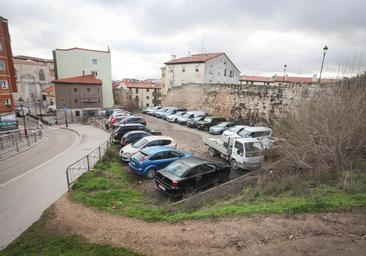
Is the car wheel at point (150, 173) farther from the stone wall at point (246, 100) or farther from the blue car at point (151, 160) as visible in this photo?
the stone wall at point (246, 100)

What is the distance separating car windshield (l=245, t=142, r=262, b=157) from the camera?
35.1 ft

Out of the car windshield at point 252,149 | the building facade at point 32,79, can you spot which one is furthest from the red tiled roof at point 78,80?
the car windshield at point 252,149

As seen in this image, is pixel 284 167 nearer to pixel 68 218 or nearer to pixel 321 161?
pixel 321 161

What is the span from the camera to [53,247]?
473 cm

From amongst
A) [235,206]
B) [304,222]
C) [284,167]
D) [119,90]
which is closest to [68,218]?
[235,206]

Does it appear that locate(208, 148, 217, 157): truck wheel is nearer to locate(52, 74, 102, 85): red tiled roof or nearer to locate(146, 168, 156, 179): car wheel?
locate(146, 168, 156, 179): car wheel

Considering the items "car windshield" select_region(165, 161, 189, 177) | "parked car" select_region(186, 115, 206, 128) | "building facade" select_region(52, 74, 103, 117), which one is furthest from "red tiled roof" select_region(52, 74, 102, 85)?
"car windshield" select_region(165, 161, 189, 177)

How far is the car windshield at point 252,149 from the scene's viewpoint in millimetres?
10693

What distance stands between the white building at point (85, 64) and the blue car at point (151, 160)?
124 ft

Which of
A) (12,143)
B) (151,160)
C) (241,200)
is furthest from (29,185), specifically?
(12,143)

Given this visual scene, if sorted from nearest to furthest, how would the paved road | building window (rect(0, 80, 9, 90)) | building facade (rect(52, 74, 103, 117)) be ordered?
the paved road < building window (rect(0, 80, 9, 90)) < building facade (rect(52, 74, 103, 117))

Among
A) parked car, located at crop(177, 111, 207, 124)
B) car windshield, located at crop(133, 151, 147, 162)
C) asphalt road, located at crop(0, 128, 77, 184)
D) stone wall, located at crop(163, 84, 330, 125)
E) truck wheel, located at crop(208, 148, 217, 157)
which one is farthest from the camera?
parked car, located at crop(177, 111, 207, 124)

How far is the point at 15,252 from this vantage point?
4.80m

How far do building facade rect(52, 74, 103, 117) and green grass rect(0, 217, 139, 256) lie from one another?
34.1 metres
